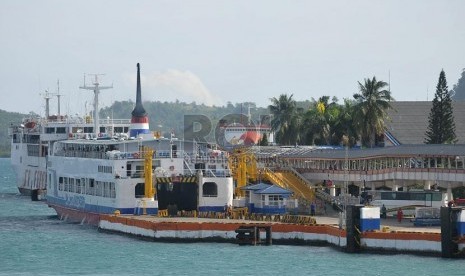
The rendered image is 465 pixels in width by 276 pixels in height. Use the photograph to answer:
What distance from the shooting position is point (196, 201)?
10612 centimetres

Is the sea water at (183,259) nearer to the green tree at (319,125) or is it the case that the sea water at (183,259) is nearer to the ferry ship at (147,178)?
the ferry ship at (147,178)

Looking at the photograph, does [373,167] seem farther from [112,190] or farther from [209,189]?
[112,190]

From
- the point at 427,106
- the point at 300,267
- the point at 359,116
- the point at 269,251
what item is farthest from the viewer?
the point at 427,106

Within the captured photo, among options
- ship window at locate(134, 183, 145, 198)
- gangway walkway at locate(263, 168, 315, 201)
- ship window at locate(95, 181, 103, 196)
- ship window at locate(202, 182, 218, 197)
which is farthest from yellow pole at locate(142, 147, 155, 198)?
gangway walkway at locate(263, 168, 315, 201)

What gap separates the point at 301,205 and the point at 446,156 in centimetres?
1127

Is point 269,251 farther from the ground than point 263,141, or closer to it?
closer to it

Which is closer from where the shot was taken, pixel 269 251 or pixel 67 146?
pixel 269 251

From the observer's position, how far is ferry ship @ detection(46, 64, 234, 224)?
105812mm

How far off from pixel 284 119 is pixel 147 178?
179ft

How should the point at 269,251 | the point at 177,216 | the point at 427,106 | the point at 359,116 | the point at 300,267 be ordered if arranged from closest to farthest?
the point at 300,267
the point at 269,251
the point at 177,216
the point at 359,116
the point at 427,106

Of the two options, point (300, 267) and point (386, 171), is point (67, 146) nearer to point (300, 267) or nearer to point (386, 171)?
point (386, 171)

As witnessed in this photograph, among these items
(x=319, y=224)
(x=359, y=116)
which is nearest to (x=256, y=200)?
(x=319, y=224)

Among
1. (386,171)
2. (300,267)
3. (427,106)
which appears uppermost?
(427,106)

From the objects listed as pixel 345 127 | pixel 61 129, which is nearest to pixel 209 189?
pixel 345 127
